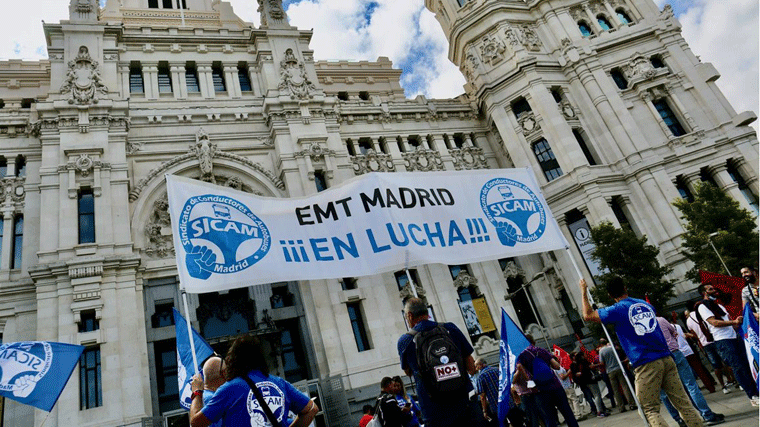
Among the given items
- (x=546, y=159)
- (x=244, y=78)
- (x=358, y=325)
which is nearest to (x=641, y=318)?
(x=358, y=325)

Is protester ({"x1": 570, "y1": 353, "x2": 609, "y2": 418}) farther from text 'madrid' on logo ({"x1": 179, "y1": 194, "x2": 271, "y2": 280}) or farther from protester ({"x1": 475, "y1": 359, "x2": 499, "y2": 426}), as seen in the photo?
text 'madrid' on logo ({"x1": 179, "y1": 194, "x2": 271, "y2": 280})

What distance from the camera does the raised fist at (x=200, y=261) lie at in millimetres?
11867

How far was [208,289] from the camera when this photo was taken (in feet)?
39.0

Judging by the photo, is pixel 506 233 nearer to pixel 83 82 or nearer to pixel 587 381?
pixel 587 381

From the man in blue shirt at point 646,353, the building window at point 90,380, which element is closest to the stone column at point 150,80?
the building window at point 90,380

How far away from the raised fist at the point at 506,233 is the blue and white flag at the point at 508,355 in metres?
6.87

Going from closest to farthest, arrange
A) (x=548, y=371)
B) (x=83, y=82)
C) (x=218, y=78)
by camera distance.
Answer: (x=548, y=371) < (x=83, y=82) < (x=218, y=78)

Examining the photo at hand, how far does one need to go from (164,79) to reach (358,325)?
18.1 metres

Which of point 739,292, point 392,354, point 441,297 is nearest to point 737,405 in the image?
point 739,292

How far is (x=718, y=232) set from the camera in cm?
1998

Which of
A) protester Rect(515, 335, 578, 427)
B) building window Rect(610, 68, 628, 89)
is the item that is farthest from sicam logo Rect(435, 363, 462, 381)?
building window Rect(610, 68, 628, 89)

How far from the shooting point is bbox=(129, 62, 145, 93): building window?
1007 inches

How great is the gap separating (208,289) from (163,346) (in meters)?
10.3

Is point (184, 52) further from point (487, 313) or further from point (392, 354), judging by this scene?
point (487, 313)
